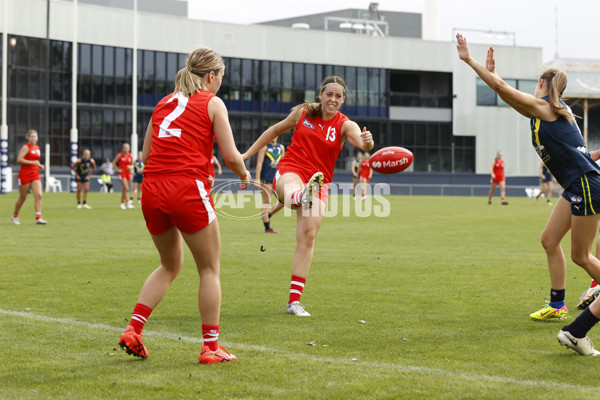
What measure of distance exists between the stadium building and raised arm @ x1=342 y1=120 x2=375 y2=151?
36641 millimetres

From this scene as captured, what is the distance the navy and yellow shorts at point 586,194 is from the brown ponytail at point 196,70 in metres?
2.95

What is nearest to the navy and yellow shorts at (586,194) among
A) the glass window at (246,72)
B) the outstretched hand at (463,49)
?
the outstretched hand at (463,49)

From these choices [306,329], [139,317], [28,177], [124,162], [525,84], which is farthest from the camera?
[525,84]

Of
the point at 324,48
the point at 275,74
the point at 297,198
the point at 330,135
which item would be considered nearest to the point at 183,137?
the point at 297,198

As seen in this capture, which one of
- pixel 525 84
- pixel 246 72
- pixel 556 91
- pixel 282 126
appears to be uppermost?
pixel 525 84

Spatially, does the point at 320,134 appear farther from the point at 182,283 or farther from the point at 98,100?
the point at 98,100

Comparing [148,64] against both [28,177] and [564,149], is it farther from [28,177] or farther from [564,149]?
[564,149]

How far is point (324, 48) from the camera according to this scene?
188ft

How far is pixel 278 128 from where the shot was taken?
7828 mm

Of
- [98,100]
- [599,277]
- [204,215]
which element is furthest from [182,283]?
[98,100]

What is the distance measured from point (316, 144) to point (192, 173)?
2.86m

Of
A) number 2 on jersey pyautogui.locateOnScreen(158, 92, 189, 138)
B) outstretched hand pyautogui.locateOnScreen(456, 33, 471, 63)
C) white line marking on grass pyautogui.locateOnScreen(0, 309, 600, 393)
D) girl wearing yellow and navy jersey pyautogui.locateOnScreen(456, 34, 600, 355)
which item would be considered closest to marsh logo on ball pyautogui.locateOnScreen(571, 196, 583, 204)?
girl wearing yellow and navy jersey pyautogui.locateOnScreen(456, 34, 600, 355)

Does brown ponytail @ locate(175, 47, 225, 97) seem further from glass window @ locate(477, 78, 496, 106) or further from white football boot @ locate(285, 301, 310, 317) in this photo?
glass window @ locate(477, 78, 496, 106)

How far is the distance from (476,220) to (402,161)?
50.4ft
